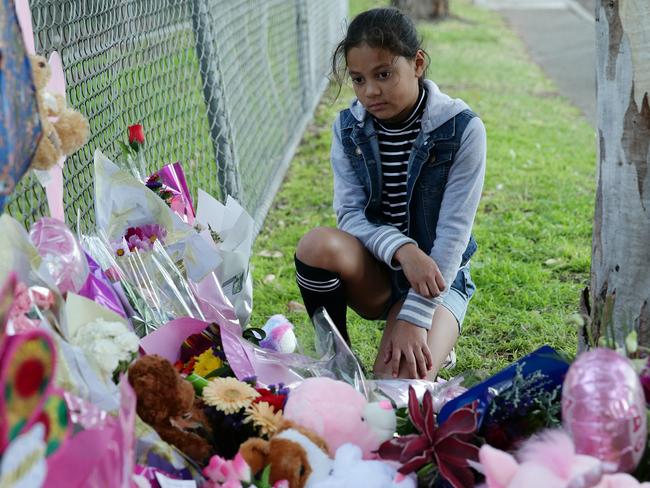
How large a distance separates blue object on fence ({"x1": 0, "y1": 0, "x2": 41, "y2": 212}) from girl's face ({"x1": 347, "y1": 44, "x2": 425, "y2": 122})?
1.17 metres

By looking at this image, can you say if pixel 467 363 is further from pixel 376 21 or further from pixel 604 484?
pixel 604 484

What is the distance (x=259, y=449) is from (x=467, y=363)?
1.64 metres

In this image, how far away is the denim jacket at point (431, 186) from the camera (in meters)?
2.44

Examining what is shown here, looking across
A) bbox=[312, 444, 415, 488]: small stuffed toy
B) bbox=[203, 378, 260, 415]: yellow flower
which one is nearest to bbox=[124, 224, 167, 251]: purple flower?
bbox=[203, 378, 260, 415]: yellow flower

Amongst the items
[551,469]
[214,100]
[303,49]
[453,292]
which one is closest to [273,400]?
[551,469]

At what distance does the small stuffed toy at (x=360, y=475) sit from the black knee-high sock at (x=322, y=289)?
1002mm

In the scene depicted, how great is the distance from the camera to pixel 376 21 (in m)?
2.39

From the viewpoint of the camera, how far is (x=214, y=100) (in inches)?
147

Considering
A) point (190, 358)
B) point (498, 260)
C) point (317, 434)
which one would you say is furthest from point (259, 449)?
point (498, 260)

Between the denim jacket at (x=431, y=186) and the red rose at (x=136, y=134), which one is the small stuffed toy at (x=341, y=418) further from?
the red rose at (x=136, y=134)

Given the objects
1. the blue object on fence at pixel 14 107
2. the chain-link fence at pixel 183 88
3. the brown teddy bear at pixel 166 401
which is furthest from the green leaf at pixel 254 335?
the blue object on fence at pixel 14 107

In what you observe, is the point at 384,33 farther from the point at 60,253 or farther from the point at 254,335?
the point at 60,253

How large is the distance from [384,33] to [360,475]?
4.34ft

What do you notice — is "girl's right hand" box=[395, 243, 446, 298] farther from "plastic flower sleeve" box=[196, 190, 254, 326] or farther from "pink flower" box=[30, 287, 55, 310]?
"pink flower" box=[30, 287, 55, 310]
